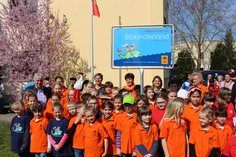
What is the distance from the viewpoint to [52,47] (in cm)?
1748

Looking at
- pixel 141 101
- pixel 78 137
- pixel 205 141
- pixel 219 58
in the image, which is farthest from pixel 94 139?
pixel 219 58

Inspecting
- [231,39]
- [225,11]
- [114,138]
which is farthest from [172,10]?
[114,138]

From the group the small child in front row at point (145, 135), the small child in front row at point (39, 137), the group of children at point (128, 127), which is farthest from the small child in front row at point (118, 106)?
the small child in front row at point (39, 137)

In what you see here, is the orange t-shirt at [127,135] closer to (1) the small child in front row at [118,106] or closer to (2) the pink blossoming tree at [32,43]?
(1) the small child in front row at [118,106]

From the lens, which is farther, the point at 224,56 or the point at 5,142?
the point at 224,56

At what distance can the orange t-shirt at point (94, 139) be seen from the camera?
6.28 metres

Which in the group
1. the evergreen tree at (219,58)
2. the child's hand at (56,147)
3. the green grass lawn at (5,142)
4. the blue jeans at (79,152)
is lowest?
the green grass lawn at (5,142)

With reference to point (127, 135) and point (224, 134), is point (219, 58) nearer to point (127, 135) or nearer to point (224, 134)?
point (127, 135)

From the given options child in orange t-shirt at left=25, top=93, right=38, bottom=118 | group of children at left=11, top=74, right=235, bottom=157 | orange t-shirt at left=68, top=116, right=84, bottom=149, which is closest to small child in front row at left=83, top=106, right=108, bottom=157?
group of children at left=11, top=74, right=235, bottom=157

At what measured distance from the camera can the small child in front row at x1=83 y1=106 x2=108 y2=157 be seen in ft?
20.6

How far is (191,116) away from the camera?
633cm

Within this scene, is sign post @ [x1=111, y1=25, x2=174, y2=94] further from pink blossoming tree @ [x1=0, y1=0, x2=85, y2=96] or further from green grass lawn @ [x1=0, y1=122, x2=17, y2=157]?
pink blossoming tree @ [x1=0, y1=0, x2=85, y2=96]

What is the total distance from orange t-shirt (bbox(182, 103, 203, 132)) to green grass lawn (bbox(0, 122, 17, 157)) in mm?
4073

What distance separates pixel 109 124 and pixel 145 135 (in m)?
1.04
